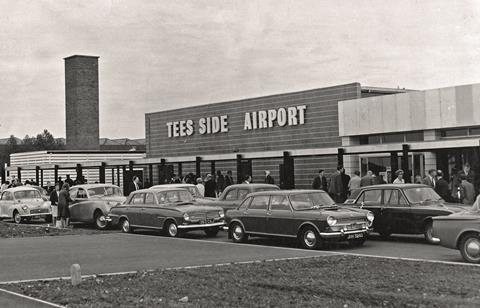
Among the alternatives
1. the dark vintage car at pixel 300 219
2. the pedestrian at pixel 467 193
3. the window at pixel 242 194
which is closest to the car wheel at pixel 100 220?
the window at pixel 242 194

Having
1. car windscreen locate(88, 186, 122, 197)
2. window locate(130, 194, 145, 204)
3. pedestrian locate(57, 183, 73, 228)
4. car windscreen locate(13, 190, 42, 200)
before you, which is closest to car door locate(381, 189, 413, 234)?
window locate(130, 194, 145, 204)

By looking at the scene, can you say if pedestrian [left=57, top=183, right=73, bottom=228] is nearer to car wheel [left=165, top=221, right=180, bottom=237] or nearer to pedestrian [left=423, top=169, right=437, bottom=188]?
car wheel [left=165, top=221, right=180, bottom=237]

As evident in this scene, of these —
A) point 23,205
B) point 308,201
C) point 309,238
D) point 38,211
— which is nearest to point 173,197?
point 308,201

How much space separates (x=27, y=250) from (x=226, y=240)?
5251mm

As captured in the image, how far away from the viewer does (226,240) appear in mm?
18531

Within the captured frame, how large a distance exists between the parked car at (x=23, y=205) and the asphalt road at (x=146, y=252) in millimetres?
8338

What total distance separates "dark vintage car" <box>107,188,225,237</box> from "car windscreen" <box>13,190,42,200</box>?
7.68 m

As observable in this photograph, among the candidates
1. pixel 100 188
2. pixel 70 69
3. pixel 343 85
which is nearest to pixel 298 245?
pixel 100 188

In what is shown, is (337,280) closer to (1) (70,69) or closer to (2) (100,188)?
(2) (100,188)

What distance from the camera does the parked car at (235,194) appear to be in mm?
20627

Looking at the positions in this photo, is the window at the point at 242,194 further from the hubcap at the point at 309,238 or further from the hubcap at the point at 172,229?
the hubcap at the point at 309,238

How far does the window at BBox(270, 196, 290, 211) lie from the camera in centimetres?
1641

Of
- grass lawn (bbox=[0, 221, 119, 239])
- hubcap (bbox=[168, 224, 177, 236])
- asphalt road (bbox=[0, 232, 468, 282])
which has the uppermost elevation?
hubcap (bbox=[168, 224, 177, 236])

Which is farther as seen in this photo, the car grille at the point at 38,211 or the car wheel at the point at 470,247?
the car grille at the point at 38,211
